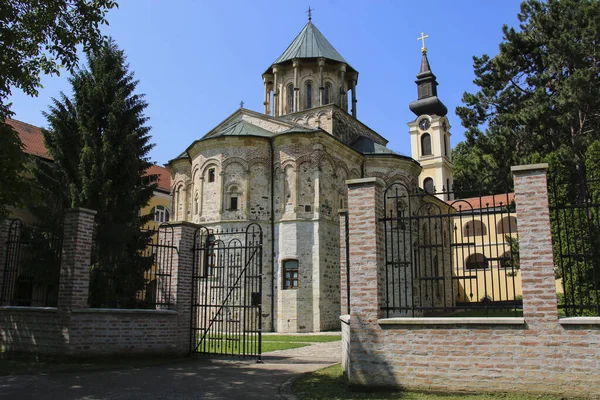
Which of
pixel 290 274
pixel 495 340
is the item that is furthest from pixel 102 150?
pixel 495 340

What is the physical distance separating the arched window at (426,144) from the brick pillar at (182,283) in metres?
40.9

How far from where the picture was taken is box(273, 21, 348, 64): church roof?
30.7 m

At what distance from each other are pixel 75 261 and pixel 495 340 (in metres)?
8.15

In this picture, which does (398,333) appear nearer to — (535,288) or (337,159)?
(535,288)

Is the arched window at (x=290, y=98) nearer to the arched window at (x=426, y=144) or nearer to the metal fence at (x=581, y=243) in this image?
the metal fence at (x=581, y=243)

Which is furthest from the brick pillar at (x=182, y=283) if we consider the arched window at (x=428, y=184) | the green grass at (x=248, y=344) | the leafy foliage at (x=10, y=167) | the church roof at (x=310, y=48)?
the arched window at (x=428, y=184)

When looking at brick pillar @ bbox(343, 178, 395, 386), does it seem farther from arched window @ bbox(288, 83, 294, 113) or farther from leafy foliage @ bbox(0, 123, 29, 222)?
arched window @ bbox(288, 83, 294, 113)

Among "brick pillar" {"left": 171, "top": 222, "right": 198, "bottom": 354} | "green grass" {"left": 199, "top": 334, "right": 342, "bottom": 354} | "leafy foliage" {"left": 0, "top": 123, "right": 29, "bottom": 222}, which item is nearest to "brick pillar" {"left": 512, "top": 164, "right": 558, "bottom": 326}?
"green grass" {"left": 199, "top": 334, "right": 342, "bottom": 354}

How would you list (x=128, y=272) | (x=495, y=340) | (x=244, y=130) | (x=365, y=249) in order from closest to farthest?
(x=495, y=340) < (x=365, y=249) < (x=128, y=272) < (x=244, y=130)

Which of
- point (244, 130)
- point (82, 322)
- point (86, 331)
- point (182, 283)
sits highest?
point (244, 130)

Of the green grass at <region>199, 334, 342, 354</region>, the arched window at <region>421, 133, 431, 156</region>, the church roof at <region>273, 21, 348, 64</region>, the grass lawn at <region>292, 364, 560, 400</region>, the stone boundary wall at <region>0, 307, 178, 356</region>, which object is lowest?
the green grass at <region>199, 334, 342, 354</region>

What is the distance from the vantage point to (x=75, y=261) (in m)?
9.94

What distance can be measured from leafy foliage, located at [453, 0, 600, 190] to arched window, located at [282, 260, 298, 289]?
33.8ft

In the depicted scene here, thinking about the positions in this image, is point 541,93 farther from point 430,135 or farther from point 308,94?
point 430,135
